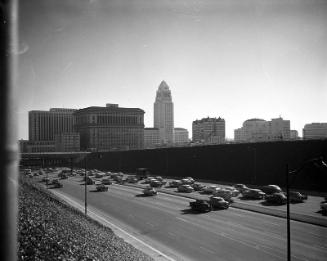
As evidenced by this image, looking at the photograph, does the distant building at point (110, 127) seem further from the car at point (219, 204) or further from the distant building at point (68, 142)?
the car at point (219, 204)

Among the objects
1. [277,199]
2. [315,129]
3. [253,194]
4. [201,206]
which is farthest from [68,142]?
[315,129]

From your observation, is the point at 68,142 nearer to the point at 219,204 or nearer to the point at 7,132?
the point at 219,204

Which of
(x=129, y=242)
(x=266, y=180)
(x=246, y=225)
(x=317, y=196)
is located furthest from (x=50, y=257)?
(x=266, y=180)

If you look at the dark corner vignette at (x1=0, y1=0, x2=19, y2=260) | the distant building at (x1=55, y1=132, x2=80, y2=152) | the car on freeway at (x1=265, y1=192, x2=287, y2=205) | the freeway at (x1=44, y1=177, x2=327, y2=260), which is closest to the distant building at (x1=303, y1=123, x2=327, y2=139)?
the distant building at (x1=55, y1=132, x2=80, y2=152)

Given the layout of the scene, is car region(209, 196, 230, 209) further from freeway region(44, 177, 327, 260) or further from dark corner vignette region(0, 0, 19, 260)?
dark corner vignette region(0, 0, 19, 260)

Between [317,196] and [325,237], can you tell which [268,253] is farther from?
[317,196]

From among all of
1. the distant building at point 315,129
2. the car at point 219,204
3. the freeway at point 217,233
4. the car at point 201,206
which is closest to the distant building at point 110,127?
the distant building at point 315,129
